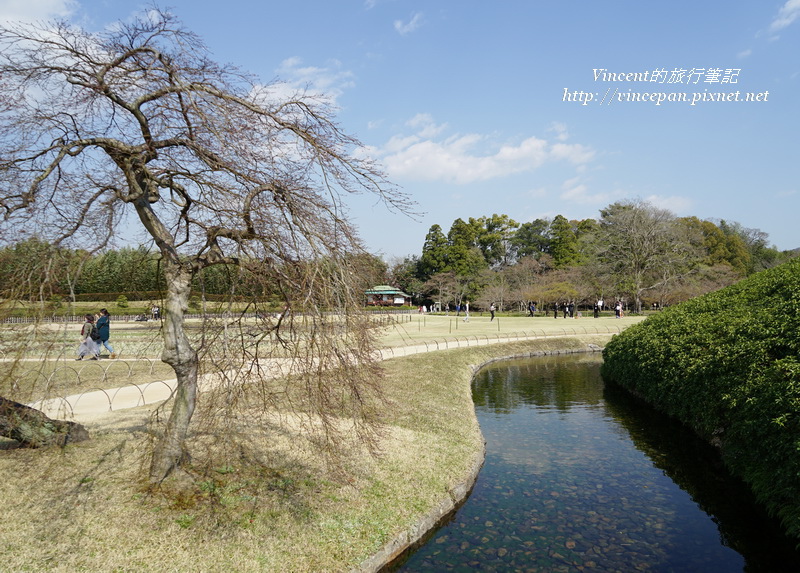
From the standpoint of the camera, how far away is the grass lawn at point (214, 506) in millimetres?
5988

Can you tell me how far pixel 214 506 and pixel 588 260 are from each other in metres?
56.7

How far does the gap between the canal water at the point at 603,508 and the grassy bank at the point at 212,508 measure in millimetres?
922

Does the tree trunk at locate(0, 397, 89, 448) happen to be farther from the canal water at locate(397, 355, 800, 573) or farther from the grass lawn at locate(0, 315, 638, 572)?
the canal water at locate(397, 355, 800, 573)

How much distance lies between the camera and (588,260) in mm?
58031

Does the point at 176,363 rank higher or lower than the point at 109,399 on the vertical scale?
higher

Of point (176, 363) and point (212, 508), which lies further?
point (212, 508)

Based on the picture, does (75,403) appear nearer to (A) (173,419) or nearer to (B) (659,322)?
(A) (173,419)

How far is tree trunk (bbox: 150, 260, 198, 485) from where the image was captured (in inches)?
260

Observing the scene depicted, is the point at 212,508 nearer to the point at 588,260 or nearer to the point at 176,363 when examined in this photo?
the point at 176,363

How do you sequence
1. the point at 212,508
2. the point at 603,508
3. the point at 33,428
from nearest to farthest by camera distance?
1. the point at 212,508
2. the point at 33,428
3. the point at 603,508

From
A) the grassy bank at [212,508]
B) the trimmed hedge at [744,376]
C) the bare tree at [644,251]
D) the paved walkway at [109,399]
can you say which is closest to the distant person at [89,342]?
the paved walkway at [109,399]

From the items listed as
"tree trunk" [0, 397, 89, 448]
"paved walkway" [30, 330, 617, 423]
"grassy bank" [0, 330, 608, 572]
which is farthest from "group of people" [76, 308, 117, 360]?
"tree trunk" [0, 397, 89, 448]

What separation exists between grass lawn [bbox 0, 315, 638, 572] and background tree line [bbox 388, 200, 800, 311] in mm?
37940

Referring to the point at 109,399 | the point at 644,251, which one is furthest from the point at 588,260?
the point at 109,399
